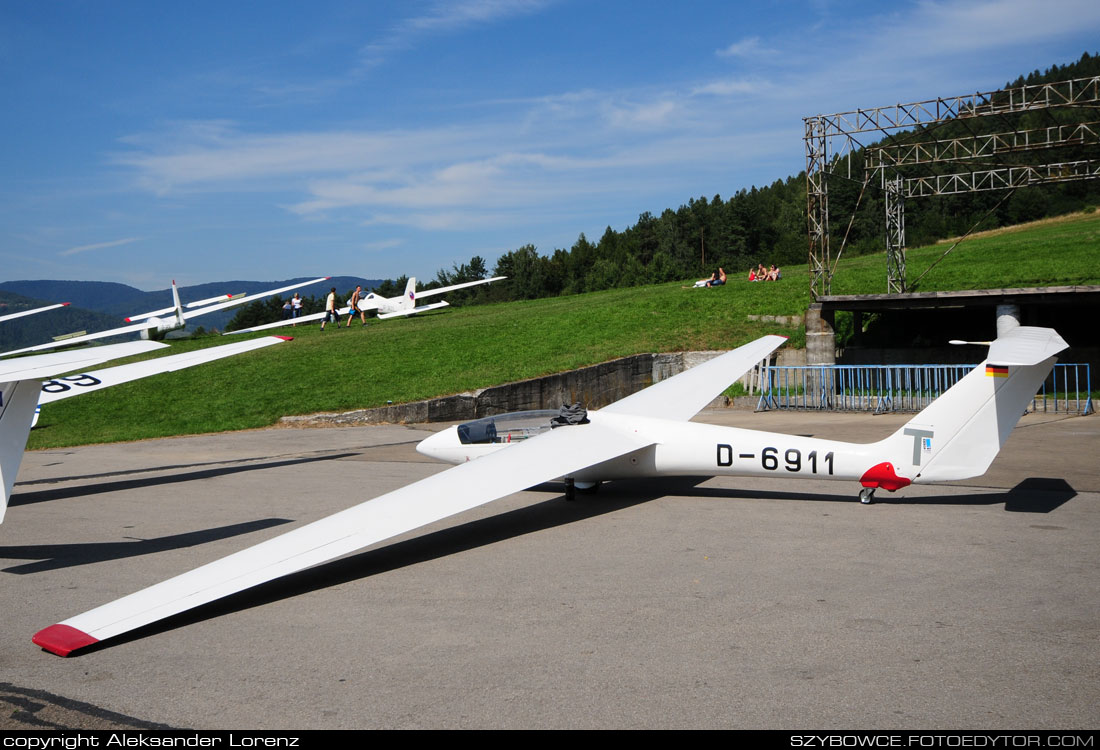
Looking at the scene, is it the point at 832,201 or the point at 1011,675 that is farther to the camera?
the point at 832,201

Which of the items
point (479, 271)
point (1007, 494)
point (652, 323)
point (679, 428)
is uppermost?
point (479, 271)

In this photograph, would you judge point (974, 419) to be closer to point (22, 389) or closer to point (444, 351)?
point (22, 389)

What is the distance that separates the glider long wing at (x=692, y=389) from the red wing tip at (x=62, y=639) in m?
7.86

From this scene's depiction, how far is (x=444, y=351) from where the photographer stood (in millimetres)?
30234

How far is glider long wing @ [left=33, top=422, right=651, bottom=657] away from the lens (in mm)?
6648

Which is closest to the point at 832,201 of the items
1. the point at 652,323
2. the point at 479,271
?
the point at 479,271

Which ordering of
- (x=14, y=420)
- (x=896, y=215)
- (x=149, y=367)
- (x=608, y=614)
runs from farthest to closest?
1. (x=896, y=215)
2. (x=149, y=367)
3. (x=14, y=420)
4. (x=608, y=614)

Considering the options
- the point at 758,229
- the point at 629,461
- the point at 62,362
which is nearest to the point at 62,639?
the point at 62,362

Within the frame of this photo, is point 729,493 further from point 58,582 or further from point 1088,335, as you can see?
point 1088,335

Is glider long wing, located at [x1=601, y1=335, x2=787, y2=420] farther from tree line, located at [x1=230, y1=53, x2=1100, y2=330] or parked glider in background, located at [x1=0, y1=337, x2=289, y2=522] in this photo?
tree line, located at [x1=230, y1=53, x2=1100, y2=330]

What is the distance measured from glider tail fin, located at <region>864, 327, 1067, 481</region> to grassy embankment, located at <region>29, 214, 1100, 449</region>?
1675 cm

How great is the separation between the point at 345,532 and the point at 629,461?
4850 mm
